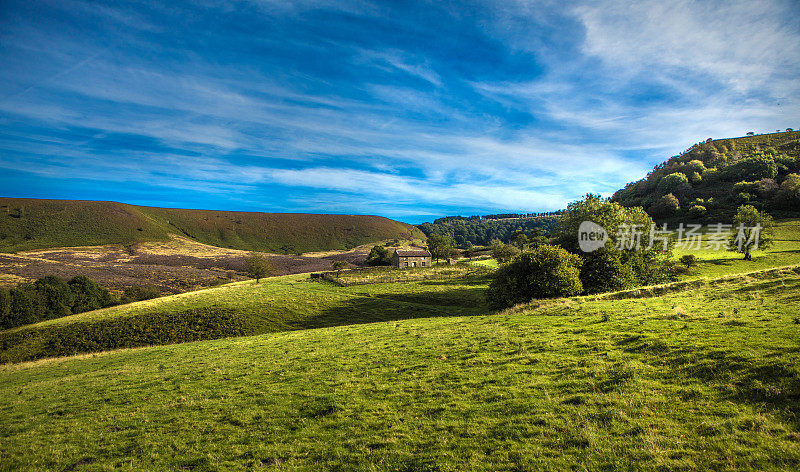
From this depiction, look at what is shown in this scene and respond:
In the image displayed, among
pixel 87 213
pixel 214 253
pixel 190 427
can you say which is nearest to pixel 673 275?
pixel 190 427

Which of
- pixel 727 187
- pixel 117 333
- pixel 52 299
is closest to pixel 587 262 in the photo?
pixel 117 333

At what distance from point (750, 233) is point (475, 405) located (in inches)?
3364

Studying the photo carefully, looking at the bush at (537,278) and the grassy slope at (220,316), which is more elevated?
the bush at (537,278)

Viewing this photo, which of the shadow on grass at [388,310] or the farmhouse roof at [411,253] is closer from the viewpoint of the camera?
the shadow on grass at [388,310]

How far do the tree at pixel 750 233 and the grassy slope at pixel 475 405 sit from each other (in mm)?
56928

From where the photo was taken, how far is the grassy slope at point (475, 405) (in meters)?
7.64

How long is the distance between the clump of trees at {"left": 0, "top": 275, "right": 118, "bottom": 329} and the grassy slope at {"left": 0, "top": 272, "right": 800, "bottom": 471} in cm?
4591

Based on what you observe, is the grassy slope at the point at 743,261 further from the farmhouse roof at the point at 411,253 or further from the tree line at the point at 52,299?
the tree line at the point at 52,299

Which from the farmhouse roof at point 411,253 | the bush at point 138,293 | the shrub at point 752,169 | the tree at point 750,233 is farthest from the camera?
the shrub at point 752,169

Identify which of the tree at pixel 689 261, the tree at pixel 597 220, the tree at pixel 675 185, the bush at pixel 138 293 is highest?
the tree at pixel 675 185

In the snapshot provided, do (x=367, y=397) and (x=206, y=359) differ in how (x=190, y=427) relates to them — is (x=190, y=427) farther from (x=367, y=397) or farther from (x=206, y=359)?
(x=206, y=359)

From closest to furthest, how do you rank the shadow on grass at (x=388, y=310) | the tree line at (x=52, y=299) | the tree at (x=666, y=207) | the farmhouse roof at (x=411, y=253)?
the shadow on grass at (x=388, y=310) → the tree line at (x=52, y=299) → the farmhouse roof at (x=411, y=253) → the tree at (x=666, y=207)

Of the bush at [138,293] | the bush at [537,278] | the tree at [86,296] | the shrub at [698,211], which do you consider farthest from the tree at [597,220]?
the tree at [86,296]

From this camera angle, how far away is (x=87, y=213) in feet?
591
